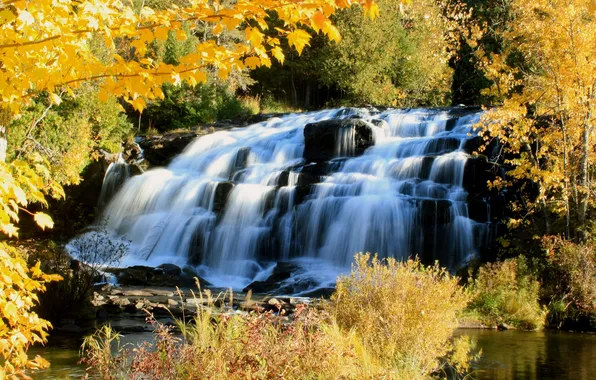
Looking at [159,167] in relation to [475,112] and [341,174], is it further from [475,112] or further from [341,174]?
[475,112]

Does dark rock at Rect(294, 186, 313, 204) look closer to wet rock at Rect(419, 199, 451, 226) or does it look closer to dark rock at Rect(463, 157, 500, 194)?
wet rock at Rect(419, 199, 451, 226)

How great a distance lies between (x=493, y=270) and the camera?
13.2 m

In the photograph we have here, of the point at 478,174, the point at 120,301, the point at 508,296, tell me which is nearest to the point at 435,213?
the point at 478,174

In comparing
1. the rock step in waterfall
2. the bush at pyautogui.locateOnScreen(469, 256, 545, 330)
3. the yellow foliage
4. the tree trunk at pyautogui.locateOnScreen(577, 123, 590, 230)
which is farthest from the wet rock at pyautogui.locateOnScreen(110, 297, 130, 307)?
the tree trunk at pyautogui.locateOnScreen(577, 123, 590, 230)

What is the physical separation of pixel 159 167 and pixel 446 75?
754 inches

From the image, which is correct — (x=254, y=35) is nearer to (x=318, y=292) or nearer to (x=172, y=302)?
(x=172, y=302)

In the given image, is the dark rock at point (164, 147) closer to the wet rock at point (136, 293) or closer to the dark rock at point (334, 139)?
the dark rock at point (334, 139)

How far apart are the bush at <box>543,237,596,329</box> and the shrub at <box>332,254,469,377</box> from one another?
5681 millimetres

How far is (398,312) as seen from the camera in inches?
276

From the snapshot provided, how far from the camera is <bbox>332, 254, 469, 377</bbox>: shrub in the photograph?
6.64 meters

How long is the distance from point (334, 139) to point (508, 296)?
1097 centimetres

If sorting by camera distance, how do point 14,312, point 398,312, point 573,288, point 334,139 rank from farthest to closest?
point 334,139, point 573,288, point 398,312, point 14,312

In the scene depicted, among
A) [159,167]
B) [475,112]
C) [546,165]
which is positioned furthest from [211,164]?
[546,165]

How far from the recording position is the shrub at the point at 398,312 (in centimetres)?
664
